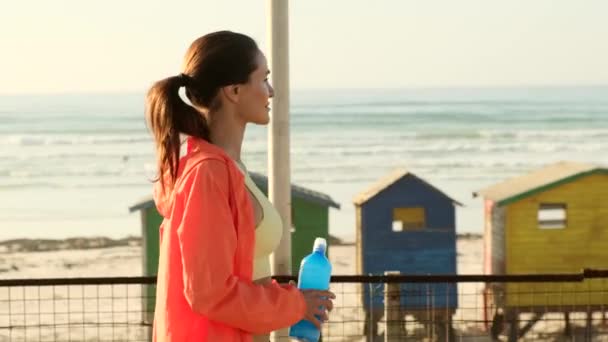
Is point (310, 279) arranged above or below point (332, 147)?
below

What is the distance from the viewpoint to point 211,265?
2.59 meters

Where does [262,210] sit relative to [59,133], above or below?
below

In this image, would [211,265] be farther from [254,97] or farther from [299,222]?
[299,222]

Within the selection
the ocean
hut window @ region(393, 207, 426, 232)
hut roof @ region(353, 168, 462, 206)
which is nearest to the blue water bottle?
hut roof @ region(353, 168, 462, 206)

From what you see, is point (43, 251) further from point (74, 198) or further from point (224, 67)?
point (224, 67)

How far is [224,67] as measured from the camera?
274 centimetres

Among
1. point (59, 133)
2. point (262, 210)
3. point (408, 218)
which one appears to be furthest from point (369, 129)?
point (262, 210)

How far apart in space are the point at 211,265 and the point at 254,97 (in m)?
0.39

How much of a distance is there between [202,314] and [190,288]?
0.06 meters

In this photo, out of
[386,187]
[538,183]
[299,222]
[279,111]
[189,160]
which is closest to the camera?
[189,160]

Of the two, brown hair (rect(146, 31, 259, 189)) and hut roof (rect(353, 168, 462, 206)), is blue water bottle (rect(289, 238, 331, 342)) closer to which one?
brown hair (rect(146, 31, 259, 189))

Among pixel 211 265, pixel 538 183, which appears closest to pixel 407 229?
pixel 538 183

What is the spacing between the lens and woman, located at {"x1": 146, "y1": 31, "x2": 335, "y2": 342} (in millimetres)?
2594

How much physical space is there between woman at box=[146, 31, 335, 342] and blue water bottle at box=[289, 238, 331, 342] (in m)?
0.08
